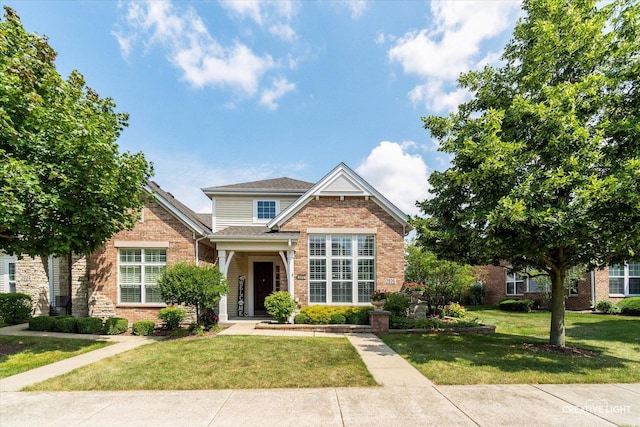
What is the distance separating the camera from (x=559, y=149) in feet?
24.7

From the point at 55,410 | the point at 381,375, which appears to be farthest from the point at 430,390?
the point at 55,410

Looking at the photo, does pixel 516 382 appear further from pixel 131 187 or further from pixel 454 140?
pixel 131 187

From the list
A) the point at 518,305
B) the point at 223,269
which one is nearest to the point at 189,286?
the point at 223,269

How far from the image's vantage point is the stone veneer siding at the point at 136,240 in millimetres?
13156

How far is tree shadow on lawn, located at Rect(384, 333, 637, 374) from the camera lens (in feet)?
24.8

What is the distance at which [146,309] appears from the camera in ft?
43.2

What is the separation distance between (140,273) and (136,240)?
54.9 inches

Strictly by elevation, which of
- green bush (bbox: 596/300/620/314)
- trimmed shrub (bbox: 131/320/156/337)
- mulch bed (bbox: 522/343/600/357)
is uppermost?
mulch bed (bbox: 522/343/600/357)

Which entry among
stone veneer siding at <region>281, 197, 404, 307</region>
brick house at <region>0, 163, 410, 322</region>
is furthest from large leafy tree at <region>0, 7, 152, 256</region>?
stone veneer siding at <region>281, 197, 404, 307</region>

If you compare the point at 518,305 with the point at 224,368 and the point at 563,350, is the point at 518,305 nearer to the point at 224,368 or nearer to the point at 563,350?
the point at 563,350

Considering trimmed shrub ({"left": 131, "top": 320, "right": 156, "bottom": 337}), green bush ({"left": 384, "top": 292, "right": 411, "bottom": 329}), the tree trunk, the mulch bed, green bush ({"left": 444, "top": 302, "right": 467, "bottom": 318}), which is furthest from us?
green bush ({"left": 444, "top": 302, "right": 467, "bottom": 318})

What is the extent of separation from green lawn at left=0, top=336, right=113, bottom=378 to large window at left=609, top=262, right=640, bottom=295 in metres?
27.3

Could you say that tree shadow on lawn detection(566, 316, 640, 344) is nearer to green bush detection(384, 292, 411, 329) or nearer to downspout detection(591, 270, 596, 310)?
downspout detection(591, 270, 596, 310)

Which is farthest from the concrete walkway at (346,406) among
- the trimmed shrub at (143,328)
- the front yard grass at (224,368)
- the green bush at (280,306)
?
the green bush at (280,306)
